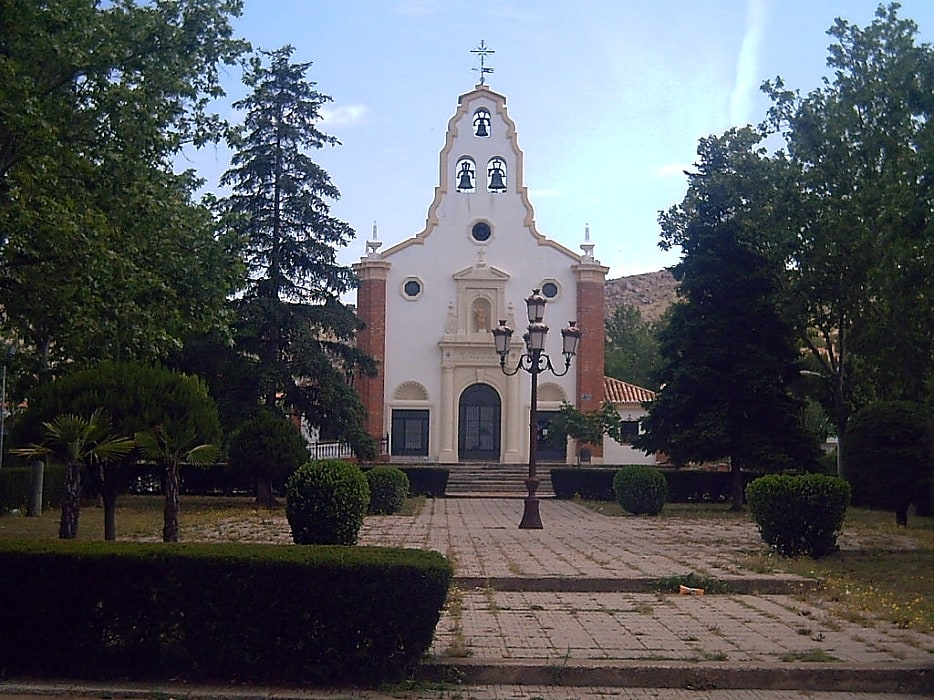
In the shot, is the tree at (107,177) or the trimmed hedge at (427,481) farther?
the trimmed hedge at (427,481)

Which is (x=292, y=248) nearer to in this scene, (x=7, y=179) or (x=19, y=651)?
(x=7, y=179)

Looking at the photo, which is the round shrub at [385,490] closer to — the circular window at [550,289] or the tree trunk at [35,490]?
the tree trunk at [35,490]

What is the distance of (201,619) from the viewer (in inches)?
261

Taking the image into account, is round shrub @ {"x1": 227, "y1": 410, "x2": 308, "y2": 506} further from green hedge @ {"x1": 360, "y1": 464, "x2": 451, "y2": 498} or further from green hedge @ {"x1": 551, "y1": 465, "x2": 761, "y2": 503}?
green hedge @ {"x1": 551, "y1": 465, "x2": 761, "y2": 503}

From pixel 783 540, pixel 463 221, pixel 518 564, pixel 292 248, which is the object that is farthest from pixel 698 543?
pixel 463 221

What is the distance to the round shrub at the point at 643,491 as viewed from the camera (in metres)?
23.8

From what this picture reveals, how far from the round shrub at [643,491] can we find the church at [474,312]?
14714 mm

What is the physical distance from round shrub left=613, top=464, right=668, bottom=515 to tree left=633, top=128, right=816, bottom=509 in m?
2.86

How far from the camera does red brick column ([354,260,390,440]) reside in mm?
39188

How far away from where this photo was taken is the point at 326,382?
2620cm

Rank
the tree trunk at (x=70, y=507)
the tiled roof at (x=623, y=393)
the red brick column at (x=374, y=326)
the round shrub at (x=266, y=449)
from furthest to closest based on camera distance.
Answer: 1. the tiled roof at (x=623, y=393)
2. the red brick column at (x=374, y=326)
3. the round shrub at (x=266, y=449)
4. the tree trunk at (x=70, y=507)

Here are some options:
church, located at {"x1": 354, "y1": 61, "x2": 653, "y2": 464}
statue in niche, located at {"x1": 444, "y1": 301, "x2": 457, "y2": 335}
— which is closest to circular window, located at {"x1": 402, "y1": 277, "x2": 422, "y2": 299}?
church, located at {"x1": 354, "y1": 61, "x2": 653, "y2": 464}

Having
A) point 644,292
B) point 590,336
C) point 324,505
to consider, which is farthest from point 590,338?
point 644,292

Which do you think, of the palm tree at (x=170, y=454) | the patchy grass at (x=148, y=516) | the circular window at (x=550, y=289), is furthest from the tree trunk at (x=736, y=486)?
the palm tree at (x=170, y=454)
